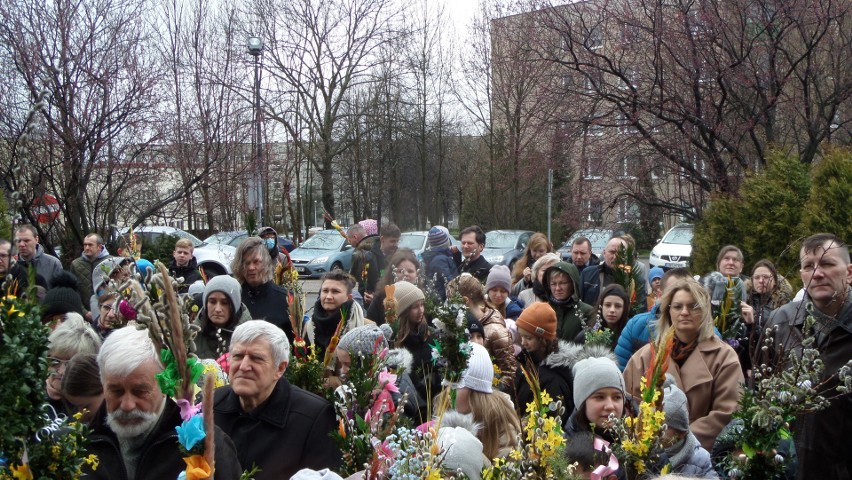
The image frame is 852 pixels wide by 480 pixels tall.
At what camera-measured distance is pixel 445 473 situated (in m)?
2.73

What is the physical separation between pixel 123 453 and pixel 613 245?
6.20m

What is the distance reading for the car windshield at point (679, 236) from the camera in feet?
71.6

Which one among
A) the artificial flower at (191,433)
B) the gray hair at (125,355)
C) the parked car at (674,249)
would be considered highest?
the gray hair at (125,355)

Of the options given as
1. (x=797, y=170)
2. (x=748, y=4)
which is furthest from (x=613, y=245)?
(x=748, y=4)

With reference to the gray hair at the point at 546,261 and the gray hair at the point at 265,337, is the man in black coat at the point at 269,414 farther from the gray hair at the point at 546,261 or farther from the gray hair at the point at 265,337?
the gray hair at the point at 546,261

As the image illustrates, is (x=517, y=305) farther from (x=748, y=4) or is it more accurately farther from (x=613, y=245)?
(x=748, y=4)

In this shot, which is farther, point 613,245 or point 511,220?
point 511,220

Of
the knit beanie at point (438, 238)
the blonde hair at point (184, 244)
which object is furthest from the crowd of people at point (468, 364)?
the knit beanie at point (438, 238)

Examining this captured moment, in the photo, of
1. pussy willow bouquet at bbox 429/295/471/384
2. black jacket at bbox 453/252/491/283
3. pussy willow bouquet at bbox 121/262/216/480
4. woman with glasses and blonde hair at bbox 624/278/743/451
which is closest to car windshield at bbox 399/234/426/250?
black jacket at bbox 453/252/491/283

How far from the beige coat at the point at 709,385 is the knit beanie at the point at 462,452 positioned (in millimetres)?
1665

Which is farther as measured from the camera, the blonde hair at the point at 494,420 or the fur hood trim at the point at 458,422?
the blonde hair at the point at 494,420

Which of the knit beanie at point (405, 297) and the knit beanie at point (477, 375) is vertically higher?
the knit beanie at point (405, 297)

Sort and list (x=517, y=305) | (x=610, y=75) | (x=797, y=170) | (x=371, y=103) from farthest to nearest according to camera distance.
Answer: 1. (x=371, y=103)
2. (x=610, y=75)
3. (x=797, y=170)
4. (x=517, y=305)

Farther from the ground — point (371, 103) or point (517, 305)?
point (371, 103)
